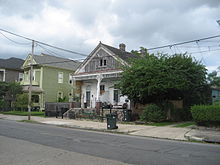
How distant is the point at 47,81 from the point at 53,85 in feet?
4.45

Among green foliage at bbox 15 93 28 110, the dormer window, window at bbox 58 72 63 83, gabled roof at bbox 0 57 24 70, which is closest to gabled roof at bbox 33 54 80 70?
window at bbox 58 72 63 83

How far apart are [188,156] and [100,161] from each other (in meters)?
3.17

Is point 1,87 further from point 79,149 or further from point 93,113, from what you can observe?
point 79,149

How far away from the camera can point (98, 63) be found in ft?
91.8

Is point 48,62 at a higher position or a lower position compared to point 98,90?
higher

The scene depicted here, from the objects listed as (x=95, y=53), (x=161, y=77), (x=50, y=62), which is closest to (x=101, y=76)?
(x=95, y=53)

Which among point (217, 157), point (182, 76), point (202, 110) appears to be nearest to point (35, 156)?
point (217, 157)

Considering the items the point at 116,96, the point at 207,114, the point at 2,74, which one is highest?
the point at 2,74

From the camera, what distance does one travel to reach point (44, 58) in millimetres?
38594

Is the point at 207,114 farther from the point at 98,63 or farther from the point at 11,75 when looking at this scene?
the point at 11,75

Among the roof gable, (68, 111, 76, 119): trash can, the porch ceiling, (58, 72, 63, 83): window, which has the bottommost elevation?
(68, 111, 76, 119): trash can

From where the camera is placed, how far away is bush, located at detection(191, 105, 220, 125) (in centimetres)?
1569

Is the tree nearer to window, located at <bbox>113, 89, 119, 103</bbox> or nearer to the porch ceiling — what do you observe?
the porch ceiling

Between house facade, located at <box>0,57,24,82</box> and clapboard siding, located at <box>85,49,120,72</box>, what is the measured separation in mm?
18728
